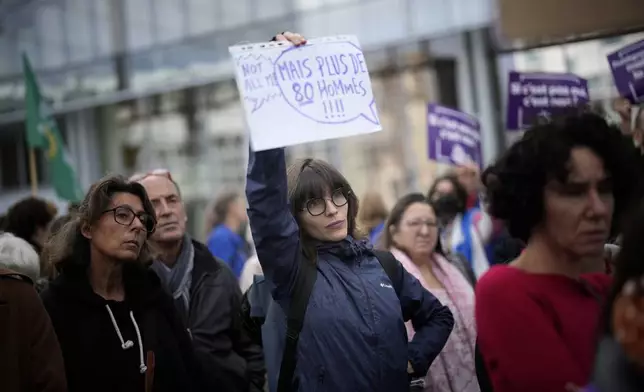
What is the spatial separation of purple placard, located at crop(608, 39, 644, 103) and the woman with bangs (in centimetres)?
203

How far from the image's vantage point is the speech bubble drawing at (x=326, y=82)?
3.38 metres

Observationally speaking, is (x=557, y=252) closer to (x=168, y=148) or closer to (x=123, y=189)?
(x=123, y=189)

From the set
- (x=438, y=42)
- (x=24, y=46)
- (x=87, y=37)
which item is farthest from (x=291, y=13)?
(x=24, y=46)

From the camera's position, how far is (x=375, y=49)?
51.5ft

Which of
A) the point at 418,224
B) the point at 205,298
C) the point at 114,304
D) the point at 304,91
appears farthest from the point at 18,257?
the point at 418,224

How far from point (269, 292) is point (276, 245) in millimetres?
416

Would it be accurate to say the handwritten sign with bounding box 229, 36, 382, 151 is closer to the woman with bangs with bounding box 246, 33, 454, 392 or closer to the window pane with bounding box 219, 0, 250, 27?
the woman with bangs with bounding box 246, 33, 454, 392

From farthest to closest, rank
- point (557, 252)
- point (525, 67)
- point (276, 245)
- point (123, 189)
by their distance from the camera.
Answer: point (525, 67), point (123, 189), point (276, 245), point (557, 252)

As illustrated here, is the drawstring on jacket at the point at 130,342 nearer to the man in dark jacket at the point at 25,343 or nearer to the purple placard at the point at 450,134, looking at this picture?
the man in dark jacket at the point at 25,343

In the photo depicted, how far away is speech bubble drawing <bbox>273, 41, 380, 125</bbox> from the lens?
338cm

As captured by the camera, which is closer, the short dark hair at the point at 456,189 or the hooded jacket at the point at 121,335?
the hooded jacket at the point at 121,335

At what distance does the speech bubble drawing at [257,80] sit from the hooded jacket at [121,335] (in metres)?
1.38

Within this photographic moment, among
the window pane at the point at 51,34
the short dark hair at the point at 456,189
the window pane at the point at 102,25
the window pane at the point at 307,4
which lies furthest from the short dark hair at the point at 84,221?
the window pane at the point at 51,34

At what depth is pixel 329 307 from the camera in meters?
3.54
